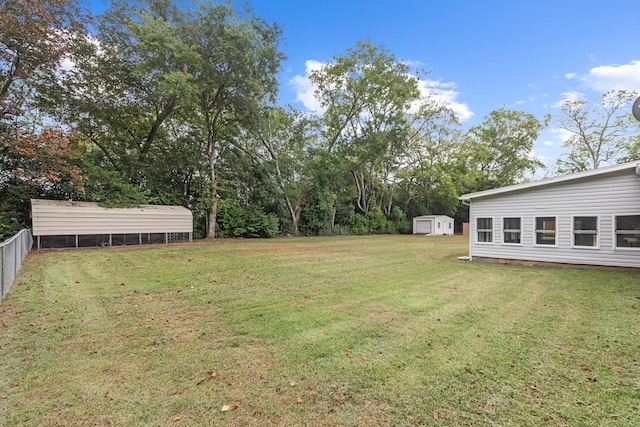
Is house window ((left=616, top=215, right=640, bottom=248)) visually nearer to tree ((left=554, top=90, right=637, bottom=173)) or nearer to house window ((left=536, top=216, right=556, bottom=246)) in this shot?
house window ((left=536, top=216, right=556, bottom=246))

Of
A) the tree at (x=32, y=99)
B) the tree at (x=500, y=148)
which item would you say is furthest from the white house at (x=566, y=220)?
the tree at (x=500, y=148)

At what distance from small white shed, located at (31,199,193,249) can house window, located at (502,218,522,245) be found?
1503cm

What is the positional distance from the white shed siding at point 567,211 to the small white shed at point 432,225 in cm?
2051

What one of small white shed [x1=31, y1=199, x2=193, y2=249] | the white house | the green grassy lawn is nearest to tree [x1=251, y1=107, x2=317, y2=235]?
small white shed [x1=31, y1=199, x2=193, y2=249]

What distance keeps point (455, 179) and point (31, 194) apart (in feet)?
110

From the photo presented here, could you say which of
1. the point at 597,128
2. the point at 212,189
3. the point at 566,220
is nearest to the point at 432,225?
the point at 597,128

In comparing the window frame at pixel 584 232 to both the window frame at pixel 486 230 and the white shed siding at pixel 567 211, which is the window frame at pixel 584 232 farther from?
the window frame at pixel 486 230

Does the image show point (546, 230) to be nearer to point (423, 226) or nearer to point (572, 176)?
point (572, 176)

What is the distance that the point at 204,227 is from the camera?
749 inches

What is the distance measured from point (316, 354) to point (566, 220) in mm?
9955

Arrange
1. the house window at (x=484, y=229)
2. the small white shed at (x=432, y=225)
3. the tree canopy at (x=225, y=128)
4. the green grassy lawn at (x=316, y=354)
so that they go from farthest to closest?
the small white shed at (x=432, y=225), the tree canopy at (x=225, y=128), the house window at (x=484, y=229), the green grassy lawn at (x=316, y=354)

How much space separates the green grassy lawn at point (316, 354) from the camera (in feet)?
7.63

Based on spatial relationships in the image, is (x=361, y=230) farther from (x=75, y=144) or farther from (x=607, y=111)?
(x=607, y=111)

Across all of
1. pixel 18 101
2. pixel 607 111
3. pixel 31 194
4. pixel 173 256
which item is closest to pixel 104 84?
pixel 18 101
